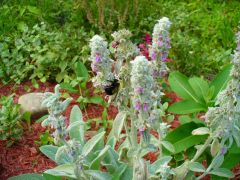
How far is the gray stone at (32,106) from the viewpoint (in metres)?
3.78

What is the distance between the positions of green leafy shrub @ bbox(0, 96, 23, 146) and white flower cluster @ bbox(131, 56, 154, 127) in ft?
5.23

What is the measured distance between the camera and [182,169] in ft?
8.61

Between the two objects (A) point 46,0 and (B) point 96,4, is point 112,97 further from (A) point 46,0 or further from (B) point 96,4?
(A) point 46,0

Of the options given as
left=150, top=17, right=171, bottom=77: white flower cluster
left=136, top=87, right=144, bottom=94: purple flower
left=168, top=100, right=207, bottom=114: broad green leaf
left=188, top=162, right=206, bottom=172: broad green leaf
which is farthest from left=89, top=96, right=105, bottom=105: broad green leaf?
left=136, top=87, right=144, bottom=94: purple flower

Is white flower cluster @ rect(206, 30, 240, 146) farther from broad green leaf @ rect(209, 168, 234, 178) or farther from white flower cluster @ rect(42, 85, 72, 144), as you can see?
white flower cluster @ rect(42, 85, 72, 144)

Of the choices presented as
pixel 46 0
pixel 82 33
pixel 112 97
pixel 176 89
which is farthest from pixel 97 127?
pixel 46 0

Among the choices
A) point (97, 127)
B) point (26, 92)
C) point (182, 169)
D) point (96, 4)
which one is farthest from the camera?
point (96, 4)

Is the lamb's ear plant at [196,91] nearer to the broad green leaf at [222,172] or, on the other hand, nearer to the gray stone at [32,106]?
the broad green leaf at [222,172]

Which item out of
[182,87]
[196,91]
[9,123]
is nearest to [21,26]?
[9,123]

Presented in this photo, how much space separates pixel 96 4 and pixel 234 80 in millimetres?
2810

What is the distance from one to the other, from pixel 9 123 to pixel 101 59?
1.53m

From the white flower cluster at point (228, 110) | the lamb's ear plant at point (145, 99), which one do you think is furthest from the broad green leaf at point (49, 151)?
the white flower cluster at point (228, 110)

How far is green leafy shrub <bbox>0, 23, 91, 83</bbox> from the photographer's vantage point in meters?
4.20

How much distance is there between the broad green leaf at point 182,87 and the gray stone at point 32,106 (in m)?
1.12
